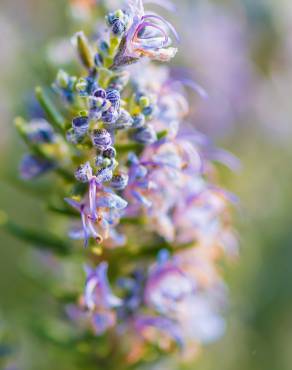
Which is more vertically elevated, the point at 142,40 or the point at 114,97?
the point at 142,40

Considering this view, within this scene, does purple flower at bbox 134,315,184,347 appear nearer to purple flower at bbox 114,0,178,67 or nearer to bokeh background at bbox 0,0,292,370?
purple flower at bbox 114,0,178,67

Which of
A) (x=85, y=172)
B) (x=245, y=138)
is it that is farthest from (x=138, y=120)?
(x=245, y=138)

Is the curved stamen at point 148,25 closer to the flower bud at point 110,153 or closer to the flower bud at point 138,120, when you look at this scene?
the flower bud at point 138,120

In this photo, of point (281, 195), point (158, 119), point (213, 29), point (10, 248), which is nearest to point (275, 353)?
point (281, 195)

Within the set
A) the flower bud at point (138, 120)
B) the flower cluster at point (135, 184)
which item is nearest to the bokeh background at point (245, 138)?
the flower cluster at point (135, 184)

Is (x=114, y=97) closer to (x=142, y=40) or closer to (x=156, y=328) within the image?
(x=142, y=40)
